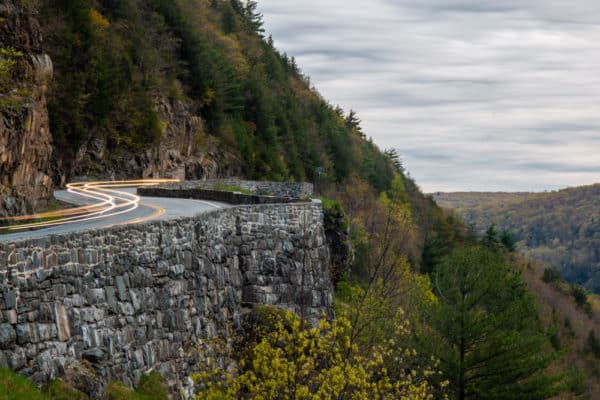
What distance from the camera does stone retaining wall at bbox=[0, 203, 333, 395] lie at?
13.0m

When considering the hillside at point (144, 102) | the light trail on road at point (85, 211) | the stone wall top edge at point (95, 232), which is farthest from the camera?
the hillside at point (144, 102)

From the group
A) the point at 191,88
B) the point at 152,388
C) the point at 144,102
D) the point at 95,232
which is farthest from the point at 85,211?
the point at 191,88

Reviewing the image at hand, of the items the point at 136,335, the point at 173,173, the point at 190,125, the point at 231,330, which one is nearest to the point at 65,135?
the point at 173,173

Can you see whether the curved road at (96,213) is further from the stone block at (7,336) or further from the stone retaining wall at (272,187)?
the stone retaining wall at (272,187)

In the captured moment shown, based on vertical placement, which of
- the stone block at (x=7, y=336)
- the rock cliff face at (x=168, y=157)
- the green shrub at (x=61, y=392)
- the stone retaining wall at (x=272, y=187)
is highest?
the rock cliff face at (x=168, y=157)

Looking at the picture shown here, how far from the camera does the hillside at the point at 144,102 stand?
1117 inches

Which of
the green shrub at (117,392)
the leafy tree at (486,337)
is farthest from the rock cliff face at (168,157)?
the green shrub at (117,392)

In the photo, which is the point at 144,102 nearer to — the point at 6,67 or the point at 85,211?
the point at 85,211

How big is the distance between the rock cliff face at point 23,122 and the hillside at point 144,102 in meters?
0.05

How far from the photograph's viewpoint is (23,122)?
2722 centimetres

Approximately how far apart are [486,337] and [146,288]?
17448mm

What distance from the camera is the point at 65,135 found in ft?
146

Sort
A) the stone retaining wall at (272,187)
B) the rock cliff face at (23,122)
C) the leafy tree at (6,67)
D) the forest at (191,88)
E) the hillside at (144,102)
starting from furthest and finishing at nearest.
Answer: the stone retaining wall at (272,187) → the forest at (191,88) → the hillside at (144,102) → the rock cliff face at (23,122) → the leafy tree at (6,67)

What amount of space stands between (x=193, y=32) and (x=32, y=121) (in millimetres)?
42952
